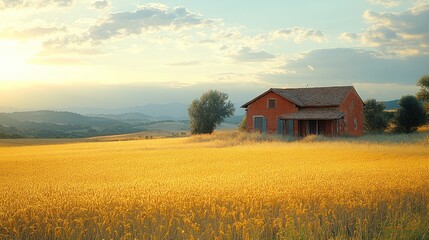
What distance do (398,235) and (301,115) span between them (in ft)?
155

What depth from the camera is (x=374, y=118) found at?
70.0 meters

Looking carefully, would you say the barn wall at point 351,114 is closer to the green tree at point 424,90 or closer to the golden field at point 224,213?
the green tree at point 424,90

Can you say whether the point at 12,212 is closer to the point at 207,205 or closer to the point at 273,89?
the point at 207,205

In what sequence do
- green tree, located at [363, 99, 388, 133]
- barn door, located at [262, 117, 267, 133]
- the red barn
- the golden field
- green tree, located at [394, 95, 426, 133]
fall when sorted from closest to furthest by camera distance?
1. the golden field
2. the red barn
3. barn door, located at [262, 117, 267, 133]
4. green tree, located at [394, 95, 426, 133]
5. green tree, located at [363, 99, 388, 133]

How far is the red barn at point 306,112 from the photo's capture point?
54688 mm

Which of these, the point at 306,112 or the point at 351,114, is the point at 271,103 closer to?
the point at 306,112

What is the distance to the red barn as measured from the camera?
179 ft

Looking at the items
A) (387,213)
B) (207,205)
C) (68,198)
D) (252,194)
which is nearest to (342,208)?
(387,213)

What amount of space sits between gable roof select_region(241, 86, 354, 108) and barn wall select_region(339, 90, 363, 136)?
3.11ft

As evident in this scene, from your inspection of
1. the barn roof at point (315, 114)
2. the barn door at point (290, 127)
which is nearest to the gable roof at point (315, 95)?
the barn roof at point (315, 114)

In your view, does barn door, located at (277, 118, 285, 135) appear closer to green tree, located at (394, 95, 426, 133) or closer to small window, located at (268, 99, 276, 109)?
small window, located at (268, 99, 276, 109)

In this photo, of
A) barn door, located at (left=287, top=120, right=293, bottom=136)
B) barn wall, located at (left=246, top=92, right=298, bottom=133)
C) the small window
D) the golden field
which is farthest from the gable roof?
the golden field

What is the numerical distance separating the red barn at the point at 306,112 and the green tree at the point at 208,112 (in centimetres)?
1803

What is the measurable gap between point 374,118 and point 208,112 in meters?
27.7
